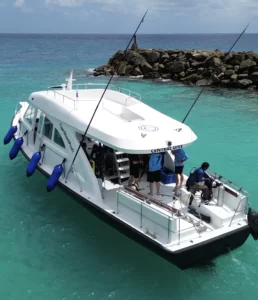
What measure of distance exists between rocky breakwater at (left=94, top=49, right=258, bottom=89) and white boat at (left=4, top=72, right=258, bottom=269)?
19295mm

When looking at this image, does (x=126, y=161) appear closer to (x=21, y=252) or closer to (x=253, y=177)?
(x=21, y=252)

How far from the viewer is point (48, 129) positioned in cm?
1015

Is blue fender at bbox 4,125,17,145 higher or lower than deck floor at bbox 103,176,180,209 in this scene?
higher

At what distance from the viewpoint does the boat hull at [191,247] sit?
6.56m

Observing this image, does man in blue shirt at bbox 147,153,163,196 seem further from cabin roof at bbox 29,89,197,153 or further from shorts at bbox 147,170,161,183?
cabin roof at bbox 29,89,197,153

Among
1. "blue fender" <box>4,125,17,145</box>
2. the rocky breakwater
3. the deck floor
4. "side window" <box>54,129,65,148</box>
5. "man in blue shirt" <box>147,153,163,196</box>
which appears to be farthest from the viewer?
the rocky breakwater

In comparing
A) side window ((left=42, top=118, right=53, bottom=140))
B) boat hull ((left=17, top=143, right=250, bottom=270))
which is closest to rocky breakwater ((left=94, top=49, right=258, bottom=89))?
side window ((left=42, top=118, right=53, bottom=140))

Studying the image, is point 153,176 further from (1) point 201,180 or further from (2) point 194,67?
(2) point 194,67

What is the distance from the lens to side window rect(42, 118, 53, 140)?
9.94 metres

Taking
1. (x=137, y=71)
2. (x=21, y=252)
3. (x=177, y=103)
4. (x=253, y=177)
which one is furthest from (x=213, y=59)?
(x=21, y=252)

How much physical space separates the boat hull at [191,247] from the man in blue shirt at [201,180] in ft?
3.61

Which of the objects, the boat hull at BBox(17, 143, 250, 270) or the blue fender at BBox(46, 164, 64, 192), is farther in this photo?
the blue fender at BBox(46, 164, 64, 192)

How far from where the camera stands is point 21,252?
7973mm

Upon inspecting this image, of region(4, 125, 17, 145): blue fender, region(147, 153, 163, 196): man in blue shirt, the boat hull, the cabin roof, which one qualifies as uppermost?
the cabin roof
